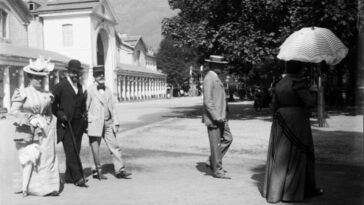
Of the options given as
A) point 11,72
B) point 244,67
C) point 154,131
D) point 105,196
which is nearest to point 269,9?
point 244,67

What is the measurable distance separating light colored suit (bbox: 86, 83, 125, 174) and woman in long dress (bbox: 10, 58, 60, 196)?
998mm

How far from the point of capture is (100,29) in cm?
5081

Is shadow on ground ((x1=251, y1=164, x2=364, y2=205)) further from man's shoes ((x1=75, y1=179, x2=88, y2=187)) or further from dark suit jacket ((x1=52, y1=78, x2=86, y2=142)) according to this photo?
dark suit jacket ((x1=52, y1=78, x2=86, y2=142))

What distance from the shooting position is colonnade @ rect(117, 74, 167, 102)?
2169 inches

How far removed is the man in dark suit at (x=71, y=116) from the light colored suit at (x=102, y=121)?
202mm

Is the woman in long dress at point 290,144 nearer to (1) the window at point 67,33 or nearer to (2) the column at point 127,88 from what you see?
(1) the window at point 67,33

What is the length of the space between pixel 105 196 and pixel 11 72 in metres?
26.2

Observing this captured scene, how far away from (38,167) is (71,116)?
1032 mm

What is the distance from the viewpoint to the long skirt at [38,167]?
18.2ft

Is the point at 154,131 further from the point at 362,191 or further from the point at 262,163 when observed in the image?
the point at 362,191

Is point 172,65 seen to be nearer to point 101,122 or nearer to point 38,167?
point 101,122

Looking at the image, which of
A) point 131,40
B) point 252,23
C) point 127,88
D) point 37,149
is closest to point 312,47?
point 37,149

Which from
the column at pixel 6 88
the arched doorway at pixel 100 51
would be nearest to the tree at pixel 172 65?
the arched doorway at pixel 100 51

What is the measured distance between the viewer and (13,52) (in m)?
31.1
